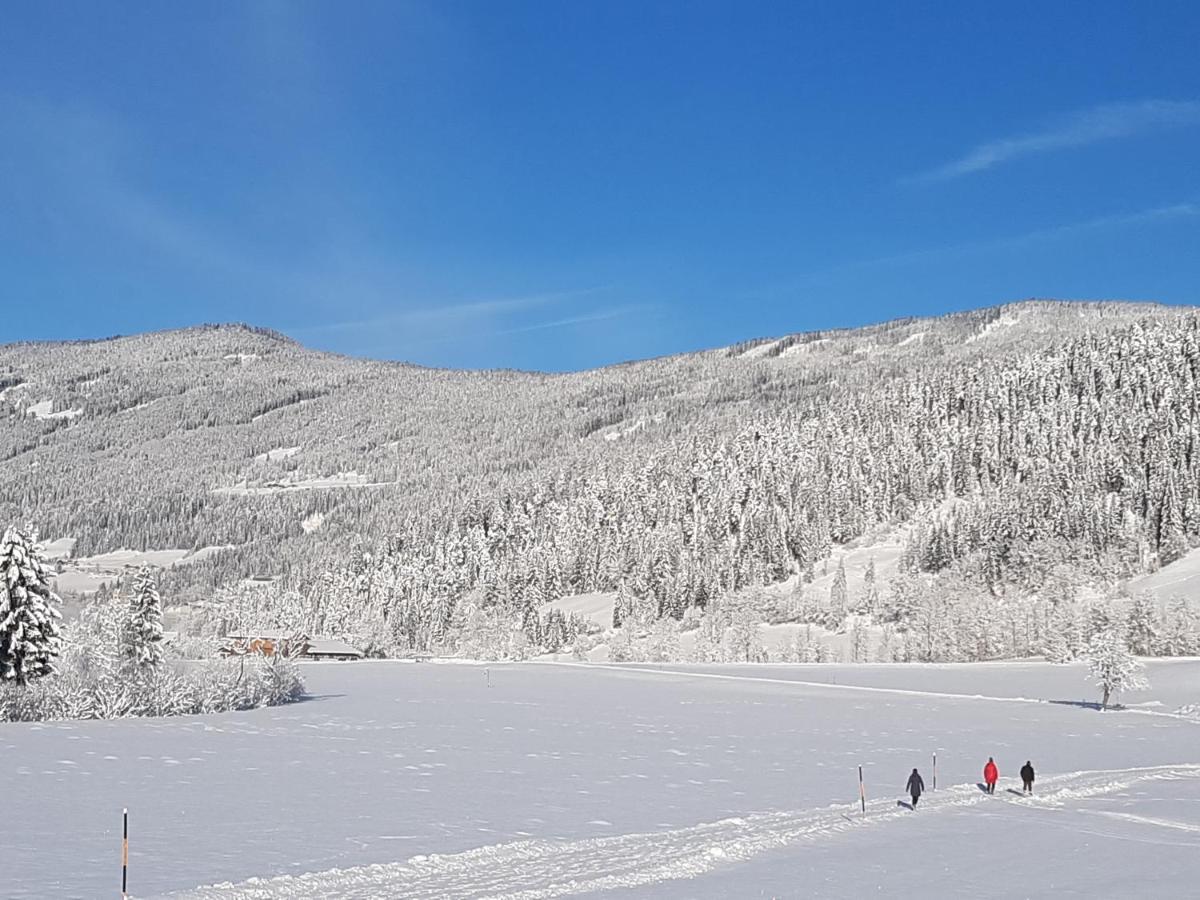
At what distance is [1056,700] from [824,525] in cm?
9550

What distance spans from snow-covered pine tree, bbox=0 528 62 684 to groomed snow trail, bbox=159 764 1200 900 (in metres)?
33.6

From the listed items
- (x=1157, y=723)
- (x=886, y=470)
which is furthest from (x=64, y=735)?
(x=886, y=470)

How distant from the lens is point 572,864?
21094 mm

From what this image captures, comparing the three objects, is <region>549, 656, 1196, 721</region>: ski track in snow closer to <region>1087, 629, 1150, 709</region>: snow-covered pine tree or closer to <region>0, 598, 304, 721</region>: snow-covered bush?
<region>1087, 629, 1150, 709</region>: snow-covered pine tree

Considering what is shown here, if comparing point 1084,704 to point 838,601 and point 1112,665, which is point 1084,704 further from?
point 838,601

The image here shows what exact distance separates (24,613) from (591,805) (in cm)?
3147

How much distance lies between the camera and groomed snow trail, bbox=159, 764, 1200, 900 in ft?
Result: 59.8

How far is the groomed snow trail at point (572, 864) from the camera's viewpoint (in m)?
18.2

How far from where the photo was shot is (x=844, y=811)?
28188 mm

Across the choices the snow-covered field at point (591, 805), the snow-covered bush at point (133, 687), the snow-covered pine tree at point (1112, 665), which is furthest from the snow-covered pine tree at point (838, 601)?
the snow-covered bush at point (133, 687)

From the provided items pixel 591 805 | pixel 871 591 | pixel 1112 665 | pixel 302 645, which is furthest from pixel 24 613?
pixel 871 591

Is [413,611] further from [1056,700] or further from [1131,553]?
[1056,700]

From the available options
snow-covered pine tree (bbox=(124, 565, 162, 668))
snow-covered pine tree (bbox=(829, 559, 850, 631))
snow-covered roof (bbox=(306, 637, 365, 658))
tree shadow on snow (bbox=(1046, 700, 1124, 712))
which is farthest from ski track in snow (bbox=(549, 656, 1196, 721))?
snow-covered roof (bbox=(306, 637, 365, 658))

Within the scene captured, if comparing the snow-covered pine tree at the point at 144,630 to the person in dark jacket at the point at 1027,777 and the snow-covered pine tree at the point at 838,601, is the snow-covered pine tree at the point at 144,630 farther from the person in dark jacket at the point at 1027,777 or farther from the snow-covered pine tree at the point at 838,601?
the snow-covered pine tree at the point at 838,601
